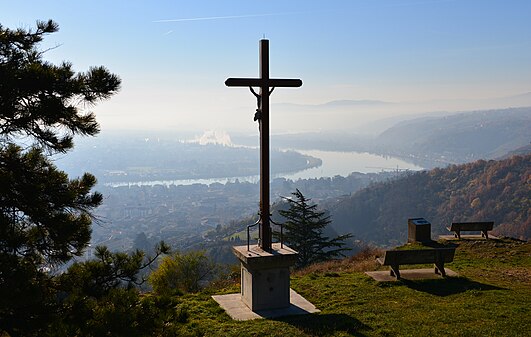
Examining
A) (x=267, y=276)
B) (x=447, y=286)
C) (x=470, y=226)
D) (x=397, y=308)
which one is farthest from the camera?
(x=470, y=226)

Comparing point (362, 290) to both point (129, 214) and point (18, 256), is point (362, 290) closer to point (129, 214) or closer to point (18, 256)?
point (18, 256)

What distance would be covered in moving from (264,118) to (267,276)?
2.86 meters

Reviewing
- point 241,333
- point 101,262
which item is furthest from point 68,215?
point 241,333

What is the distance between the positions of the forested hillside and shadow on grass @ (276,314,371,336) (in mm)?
78724

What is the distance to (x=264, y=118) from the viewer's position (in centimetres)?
938

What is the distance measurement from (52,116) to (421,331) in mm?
5917

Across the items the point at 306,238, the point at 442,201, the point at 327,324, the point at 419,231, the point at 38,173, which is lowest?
the point at 442,201

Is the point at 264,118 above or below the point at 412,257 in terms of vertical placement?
above

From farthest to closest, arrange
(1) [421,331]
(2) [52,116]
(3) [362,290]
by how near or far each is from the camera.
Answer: (3) [362,290] → (1) [421,331] → (2) [52,116]

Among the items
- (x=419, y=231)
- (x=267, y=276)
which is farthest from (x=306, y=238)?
(x=267, y=276)

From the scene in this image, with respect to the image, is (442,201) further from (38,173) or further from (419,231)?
(38,173)

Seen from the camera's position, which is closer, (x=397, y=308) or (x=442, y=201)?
(x=397, y=308)

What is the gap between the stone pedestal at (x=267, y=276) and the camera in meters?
8.90

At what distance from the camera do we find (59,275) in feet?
18.1
